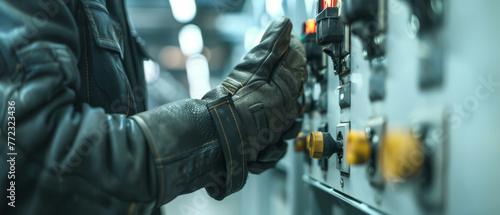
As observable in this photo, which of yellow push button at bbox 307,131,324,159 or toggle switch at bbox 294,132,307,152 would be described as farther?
toggle switch at bbox 294,132,307,152

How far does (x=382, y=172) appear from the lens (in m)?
0.50

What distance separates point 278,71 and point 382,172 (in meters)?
0.37

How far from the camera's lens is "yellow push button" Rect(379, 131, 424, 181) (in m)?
0.42

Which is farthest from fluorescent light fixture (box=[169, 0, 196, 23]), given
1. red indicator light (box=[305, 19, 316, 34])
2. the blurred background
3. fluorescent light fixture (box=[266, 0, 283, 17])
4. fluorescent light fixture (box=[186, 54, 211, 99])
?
red indicator light (box=[305, 19, 316, 34])

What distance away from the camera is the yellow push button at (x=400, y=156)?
420 millimetres

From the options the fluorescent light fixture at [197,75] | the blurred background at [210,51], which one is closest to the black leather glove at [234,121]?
the blurred background at [210,51]

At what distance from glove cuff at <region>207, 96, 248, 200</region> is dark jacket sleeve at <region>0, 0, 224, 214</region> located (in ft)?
0.36

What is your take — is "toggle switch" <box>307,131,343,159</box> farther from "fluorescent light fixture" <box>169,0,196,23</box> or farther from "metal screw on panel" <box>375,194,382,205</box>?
"fluorescent light fixture" <box>169,0,196,23</box>

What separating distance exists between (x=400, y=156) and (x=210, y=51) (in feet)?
10.8

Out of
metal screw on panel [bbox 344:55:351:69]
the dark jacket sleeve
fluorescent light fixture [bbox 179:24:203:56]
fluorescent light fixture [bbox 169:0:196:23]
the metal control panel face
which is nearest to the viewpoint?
the metal control panel face

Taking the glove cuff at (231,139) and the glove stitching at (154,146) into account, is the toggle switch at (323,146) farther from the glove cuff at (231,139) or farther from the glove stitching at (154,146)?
the glove stitching at (154,146)

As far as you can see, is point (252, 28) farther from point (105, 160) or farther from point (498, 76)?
point (498, 76)

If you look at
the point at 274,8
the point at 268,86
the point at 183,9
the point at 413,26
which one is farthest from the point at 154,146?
the point at 183,9

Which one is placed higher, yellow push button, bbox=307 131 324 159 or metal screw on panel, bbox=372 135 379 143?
metal screw on panel, bbox=372 135 379 143
